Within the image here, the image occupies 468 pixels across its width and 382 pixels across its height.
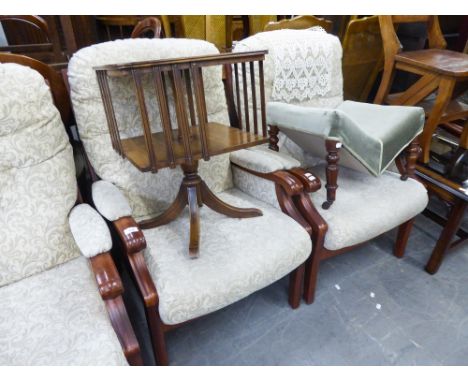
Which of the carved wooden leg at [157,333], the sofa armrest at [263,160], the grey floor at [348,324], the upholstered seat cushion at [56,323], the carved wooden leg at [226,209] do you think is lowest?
the grey floor at [348,324]

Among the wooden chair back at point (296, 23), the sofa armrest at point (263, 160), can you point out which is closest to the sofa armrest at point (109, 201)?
the sofa armrest at point (263, 160)

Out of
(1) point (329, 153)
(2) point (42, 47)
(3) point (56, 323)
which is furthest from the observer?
(2) point (42, 47)

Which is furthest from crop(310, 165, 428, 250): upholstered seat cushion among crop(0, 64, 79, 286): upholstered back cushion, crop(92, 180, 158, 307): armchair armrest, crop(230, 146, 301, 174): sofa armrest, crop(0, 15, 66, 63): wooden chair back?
crop(0, 15, 66, 63): wooden chair back

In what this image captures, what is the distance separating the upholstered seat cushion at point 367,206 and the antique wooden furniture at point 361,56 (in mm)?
1212

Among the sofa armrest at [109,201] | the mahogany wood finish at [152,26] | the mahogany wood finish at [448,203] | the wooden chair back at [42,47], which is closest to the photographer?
the sofa armrest at [109,201]

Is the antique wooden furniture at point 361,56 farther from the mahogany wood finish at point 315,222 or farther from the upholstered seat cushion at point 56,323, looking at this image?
the upholstered seat cushion at point 56,323

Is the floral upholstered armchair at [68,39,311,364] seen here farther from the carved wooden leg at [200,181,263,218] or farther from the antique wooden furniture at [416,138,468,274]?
the antique wooden furniture at [416,138,468,274]

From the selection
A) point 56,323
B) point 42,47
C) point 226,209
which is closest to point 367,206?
point 226,209

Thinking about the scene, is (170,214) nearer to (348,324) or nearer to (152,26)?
(348,324)

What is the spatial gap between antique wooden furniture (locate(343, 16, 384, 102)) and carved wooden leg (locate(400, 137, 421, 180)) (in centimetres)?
114

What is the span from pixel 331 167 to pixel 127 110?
805mm

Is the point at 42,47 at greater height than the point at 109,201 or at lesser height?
greater

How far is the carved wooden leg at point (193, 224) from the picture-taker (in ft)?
3.47

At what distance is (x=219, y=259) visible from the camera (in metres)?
1.04
